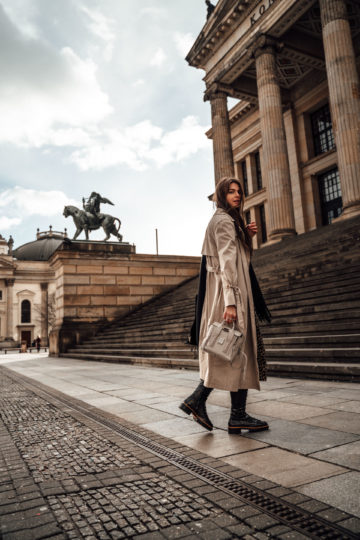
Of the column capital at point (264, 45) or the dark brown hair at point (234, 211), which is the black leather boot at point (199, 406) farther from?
the column capital at point (264, 45)

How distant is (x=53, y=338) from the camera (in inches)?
701

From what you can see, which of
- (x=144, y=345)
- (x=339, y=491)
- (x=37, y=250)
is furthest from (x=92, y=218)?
(x=37, y=250)

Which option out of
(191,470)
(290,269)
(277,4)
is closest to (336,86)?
(277,4)

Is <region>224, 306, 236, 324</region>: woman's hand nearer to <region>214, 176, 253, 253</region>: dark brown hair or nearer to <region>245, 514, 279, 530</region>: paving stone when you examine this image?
<region>214, 176, 253, 253</region>: dark brown hair

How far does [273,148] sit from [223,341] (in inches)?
727

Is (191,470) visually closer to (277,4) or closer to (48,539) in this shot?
(48,539)

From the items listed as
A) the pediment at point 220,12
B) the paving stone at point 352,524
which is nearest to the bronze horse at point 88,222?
the pediment at point 220,12

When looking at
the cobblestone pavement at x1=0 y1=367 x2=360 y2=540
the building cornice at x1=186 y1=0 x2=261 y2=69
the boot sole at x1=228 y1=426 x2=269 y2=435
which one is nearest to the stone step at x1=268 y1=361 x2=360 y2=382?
the boot sole at x1=228 y1=426 x2=269 y2=435

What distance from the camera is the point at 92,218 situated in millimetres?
19125

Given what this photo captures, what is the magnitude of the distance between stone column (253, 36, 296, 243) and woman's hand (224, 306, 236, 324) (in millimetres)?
16443

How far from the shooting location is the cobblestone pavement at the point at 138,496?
1843mm

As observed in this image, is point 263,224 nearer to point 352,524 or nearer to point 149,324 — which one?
point 149,324

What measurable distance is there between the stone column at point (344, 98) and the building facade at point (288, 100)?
4 centimetres

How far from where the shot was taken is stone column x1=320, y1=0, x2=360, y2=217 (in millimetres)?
15977
